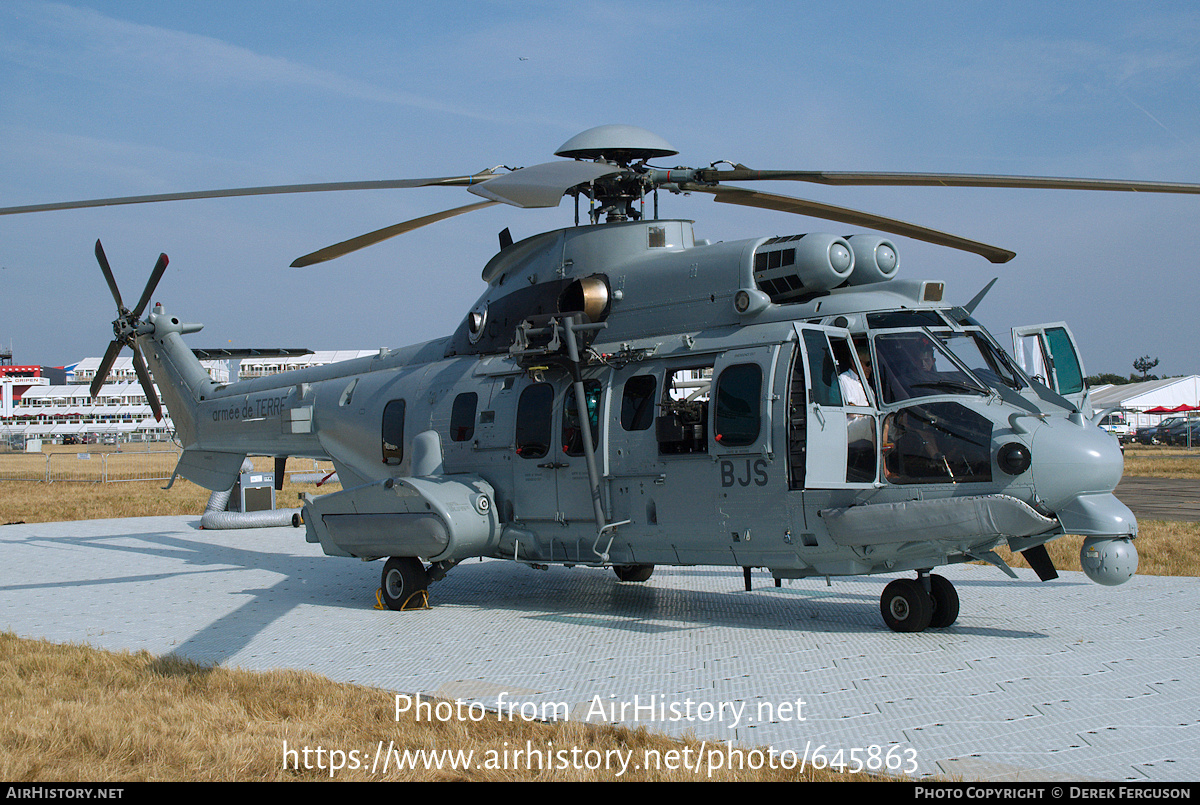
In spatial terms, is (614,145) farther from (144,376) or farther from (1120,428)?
(1120,428)

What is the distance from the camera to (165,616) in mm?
8648

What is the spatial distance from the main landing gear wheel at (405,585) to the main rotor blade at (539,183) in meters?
3.84

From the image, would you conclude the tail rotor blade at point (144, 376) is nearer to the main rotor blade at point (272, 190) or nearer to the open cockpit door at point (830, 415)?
the main rotor blade at point (272, 190)

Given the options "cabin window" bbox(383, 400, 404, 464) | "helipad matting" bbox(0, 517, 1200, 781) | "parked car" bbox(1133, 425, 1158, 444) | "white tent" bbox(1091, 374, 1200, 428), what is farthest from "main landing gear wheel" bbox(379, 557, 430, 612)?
"white tent" bbox(1091, 374, 1200, 428)

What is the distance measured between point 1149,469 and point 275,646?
105 ft

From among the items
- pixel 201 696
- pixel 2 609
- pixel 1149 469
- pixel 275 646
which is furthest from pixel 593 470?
pixel 1149 469

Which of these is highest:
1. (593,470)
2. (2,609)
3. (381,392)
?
(381,392)

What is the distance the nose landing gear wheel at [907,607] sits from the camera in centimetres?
733

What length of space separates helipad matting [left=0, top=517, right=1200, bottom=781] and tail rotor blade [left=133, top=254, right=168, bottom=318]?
404 cm

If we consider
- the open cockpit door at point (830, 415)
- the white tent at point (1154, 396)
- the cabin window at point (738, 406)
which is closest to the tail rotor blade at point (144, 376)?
the cabin window at point (738, 406)

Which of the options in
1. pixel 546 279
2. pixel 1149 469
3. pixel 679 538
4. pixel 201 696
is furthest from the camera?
pixel 1149 469

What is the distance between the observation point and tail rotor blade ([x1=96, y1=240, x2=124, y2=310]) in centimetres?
1361
